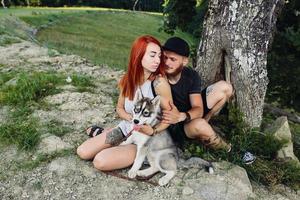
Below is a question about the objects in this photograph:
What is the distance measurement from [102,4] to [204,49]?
5573 centimetres

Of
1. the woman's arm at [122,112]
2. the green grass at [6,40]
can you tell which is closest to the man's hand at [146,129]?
the woman's arm at [122,112]

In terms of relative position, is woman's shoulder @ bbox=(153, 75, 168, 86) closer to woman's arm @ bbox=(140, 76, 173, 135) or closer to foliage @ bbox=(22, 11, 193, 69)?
woman's arm @ bbox=(140, 76, 173, 135)

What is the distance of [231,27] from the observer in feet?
20.2

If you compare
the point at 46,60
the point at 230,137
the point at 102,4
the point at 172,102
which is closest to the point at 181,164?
the point at 172,102

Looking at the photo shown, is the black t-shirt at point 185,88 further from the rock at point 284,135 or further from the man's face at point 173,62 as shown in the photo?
the rock at point 284,135

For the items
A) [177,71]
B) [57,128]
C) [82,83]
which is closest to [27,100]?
[82,83]

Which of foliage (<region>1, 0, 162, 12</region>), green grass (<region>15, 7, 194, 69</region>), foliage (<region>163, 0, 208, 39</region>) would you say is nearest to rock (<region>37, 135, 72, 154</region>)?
foliage (<region>163, 0, 208, 39</region>)

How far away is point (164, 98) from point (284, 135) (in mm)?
2315

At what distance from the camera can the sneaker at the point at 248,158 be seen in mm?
5598

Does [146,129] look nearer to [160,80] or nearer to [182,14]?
[160,80]

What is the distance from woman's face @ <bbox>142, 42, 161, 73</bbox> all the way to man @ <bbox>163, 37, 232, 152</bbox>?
172 millimetres

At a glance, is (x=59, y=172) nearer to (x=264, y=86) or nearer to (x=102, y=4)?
(x=264, y=86)

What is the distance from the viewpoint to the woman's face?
489 cm

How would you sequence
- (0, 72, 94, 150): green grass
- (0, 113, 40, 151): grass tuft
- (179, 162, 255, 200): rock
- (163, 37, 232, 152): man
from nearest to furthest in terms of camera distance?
(179, 162, 255, 200): rock
(163, 37, 232, 152): man
(0, 113, 40, 151): grass tuft
(0, 72, 94, 150): green grass
